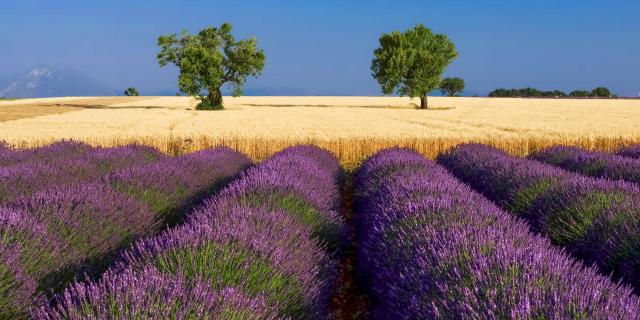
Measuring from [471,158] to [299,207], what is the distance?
5548mm

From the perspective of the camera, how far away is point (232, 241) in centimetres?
376

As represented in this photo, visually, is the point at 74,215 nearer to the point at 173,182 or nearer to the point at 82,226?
the point at 82,226

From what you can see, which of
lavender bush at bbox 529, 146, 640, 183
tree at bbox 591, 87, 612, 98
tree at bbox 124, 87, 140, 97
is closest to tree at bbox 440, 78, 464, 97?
tree at bbox 591, 87, 612, 98

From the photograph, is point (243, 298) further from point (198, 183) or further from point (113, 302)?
point (198, 183)

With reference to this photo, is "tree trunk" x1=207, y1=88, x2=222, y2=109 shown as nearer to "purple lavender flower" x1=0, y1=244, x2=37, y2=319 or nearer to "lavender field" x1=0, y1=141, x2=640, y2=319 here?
"lavender field" x1=0, y1=141, x2=640, y2=319

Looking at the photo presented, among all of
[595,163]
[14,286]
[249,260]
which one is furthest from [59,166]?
[595,163]

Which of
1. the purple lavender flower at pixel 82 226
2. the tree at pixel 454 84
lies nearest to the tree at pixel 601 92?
the tree at pixel 454 84

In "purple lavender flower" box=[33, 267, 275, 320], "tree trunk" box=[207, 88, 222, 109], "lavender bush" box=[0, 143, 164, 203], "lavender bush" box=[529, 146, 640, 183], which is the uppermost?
"tree trunk" box=[207, 88, 222, 109]

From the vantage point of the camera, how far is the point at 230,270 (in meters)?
3.34

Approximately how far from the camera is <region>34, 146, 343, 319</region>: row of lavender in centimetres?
256

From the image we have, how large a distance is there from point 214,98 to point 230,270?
37.7m

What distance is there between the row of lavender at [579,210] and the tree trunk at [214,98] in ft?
109

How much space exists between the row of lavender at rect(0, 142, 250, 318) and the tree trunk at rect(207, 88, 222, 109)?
101 feet

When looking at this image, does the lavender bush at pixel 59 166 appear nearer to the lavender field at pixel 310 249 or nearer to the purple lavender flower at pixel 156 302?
the lavender field at pixel 310 249
